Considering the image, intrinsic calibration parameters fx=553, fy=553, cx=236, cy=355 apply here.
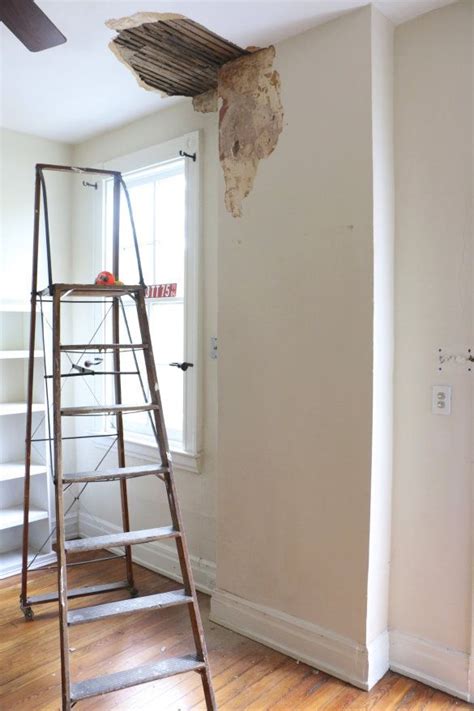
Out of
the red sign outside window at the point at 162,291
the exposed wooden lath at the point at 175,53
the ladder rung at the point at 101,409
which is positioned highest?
the exposed wooden lath at the point at 175,53

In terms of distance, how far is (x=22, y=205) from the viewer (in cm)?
380

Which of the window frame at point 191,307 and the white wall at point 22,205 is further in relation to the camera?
the white wall at point 22,205

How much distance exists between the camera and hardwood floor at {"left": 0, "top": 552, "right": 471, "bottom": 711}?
2203 mm

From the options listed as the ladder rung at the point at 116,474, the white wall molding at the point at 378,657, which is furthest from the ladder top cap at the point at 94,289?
the white wall molding at the point at 378,657

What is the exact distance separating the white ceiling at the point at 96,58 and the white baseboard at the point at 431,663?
265 centimetres

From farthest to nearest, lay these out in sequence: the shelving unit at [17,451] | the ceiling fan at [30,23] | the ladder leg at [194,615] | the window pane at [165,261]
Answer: the shelving unit at [17,451]
the window pane at [165,261]
the ladder leg at [194,615]
the ceiling fan at [30,23]

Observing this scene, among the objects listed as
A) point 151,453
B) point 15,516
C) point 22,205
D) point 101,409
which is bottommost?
point 15,516

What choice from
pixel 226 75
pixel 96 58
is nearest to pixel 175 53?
pixel 226 75

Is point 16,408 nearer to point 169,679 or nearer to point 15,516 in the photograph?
point 15,516

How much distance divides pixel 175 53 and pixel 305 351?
60.7 inches

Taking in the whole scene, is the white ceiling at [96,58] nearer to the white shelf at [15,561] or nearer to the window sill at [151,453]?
the window sill at [151,453]

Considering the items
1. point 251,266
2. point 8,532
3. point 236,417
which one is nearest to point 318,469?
point 236,417

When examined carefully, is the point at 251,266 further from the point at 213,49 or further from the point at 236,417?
the point at 213,49

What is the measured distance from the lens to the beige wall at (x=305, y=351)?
2.32 m
